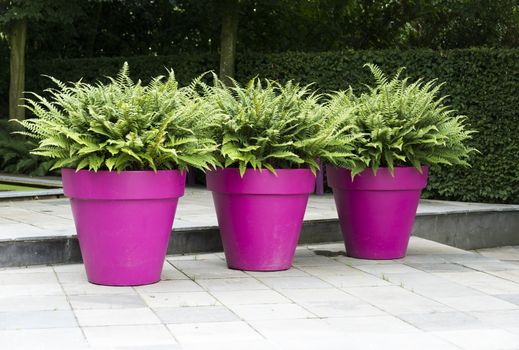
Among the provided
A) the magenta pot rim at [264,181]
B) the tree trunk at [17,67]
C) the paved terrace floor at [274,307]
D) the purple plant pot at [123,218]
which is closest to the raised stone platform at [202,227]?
the paved terrace floor at [274,307]

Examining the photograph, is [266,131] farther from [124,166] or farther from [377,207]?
[377,207]

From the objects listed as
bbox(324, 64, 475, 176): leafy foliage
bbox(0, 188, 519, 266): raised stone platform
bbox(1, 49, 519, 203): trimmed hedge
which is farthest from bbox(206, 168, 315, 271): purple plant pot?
bbox(1, 49, 519, 203): trimmed hedge

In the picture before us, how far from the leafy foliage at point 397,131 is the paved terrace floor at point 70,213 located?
1.53 meters

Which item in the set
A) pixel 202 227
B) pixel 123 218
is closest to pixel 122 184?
pixel 123 218

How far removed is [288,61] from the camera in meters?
12.5

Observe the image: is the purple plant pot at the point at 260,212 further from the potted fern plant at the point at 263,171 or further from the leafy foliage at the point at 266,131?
the leafy foliage at the point at 266,131

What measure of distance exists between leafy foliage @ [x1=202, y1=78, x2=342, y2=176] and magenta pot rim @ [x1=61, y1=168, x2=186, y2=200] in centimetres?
58

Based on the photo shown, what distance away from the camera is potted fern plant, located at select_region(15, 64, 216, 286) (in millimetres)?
5559

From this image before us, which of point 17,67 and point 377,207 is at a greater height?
point 17,67

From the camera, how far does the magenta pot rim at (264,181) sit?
6.26m

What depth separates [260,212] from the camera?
6305mm

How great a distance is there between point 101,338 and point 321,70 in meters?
8.27

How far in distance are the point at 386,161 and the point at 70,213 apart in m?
3.35

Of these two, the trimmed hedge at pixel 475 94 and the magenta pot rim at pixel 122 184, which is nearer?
the magenta pot rim at pixel 122 184
